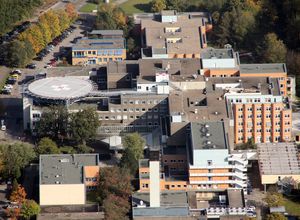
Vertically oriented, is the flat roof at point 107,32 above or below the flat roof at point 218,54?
below

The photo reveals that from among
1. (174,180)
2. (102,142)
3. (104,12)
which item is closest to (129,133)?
(102,142)

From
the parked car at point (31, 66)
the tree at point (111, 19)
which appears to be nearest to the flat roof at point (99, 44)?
the parked car at point (31, 66)

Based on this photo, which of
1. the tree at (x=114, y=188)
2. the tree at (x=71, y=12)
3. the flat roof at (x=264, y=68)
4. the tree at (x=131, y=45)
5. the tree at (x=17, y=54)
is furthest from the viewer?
the tree at (x=71, y=12)

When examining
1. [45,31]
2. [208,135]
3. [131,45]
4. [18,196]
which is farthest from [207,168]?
[45,31]

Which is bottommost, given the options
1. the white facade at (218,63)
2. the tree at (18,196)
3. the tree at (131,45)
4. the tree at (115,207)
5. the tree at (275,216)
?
the tree at (275,216)

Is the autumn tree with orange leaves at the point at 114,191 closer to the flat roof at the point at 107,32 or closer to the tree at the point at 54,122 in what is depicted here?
the tree at the point at 54,122
